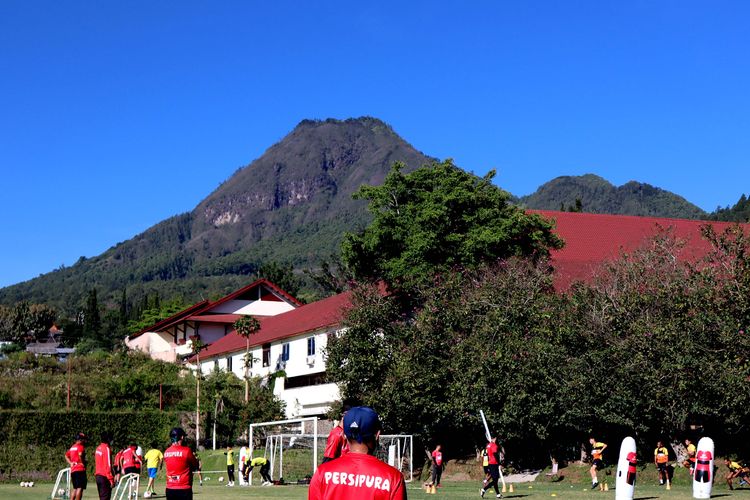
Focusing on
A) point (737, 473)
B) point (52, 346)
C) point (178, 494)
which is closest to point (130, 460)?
point (178, 494)

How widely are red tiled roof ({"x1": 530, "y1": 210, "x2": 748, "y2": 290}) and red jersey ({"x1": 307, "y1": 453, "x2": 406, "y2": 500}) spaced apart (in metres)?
47.7

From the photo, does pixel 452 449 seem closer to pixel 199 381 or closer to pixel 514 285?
pixel 514 285

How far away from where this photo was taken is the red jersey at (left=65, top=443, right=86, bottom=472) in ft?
65.3

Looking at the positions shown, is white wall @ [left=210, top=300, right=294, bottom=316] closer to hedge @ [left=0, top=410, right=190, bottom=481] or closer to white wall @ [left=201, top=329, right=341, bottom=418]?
white wall @ [left=201, top=329, right=341, bottom=418]

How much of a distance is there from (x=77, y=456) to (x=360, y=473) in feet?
50.6

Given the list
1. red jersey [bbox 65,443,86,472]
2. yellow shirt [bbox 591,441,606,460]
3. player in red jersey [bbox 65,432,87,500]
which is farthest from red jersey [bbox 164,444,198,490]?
yellow shirt [bbox 591,441,606,460]

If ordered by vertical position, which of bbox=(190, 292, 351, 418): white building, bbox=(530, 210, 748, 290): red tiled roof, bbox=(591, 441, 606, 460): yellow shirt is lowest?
bbox=(591, 441, 606, 460): yellow shirt

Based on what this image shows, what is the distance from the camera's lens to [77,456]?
2003cm

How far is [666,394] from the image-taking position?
3519cm

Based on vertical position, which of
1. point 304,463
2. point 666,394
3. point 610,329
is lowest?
point 304,463

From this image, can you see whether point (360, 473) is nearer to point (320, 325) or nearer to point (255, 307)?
point (320, 325)

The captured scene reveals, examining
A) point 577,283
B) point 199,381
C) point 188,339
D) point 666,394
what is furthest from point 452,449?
point 188,339

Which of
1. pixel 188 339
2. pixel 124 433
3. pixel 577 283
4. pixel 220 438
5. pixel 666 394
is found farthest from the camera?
pixel 188 339

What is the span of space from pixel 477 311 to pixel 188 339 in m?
44.6
